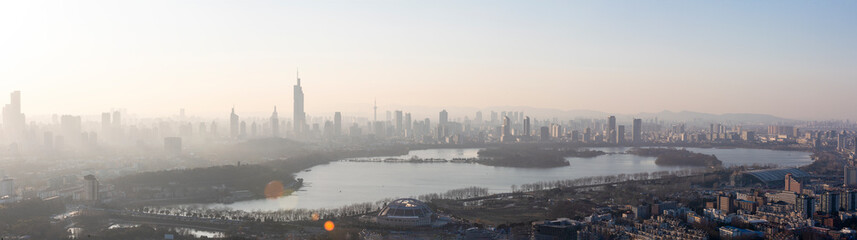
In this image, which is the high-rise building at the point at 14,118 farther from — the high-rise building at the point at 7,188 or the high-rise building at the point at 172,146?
the high-rise building at the point at 7,188

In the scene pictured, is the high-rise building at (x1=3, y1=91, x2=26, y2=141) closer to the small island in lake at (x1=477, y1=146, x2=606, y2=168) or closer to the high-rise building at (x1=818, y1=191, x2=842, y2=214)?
the small island in lake at (x1=477, y1=146, x2=606, y2=168)

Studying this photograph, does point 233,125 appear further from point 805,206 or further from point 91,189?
point 805,206

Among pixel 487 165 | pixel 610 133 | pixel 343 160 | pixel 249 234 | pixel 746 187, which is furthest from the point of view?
pixel 610 133

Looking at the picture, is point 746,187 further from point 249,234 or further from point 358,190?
point 249,234

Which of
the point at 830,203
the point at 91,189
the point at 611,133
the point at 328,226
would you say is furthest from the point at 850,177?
the point at 611,133

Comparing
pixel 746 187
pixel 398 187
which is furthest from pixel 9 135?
pixel 746 187

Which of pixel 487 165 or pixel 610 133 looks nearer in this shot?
pixel 487 165
